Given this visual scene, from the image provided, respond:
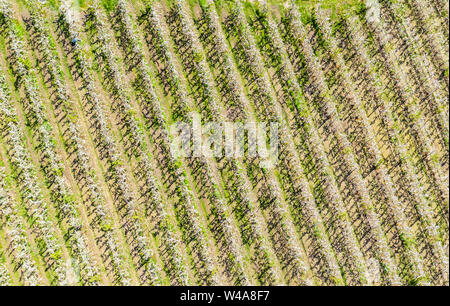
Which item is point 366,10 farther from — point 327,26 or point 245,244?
point 245,244

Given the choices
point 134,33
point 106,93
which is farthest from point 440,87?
point 106,93
